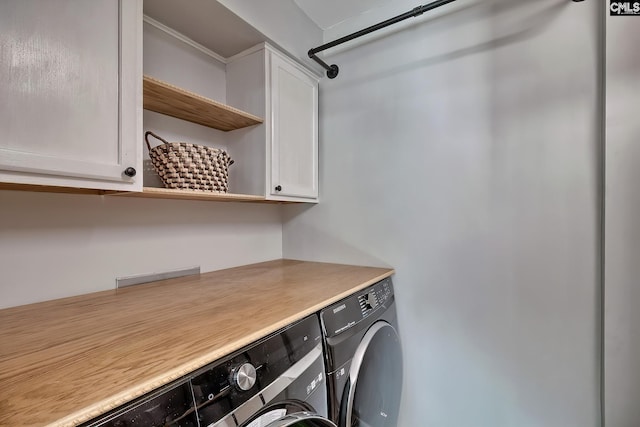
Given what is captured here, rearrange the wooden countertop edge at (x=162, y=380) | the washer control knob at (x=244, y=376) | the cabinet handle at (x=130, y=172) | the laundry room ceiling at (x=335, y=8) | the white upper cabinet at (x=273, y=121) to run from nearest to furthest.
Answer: the wooden countertop edge at (x=162, y=380) < the washer control knob at (x=244, y=376) < the cabinet handle at (x=130, y=172) < the white upper cabinet at (x=273, y=121) < the laundry room ceiling at (x=335, y=8)

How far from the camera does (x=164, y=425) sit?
1.61 ft

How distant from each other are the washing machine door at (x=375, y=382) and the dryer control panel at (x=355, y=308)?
0.27 ft

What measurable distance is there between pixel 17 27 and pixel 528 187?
1799 millimetres

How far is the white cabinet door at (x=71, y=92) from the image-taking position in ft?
2.18

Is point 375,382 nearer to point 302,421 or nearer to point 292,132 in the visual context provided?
point 302,421

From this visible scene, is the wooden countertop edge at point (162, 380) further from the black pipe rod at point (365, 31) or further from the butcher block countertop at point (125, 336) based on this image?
the black pipe rod at point (365, 31)

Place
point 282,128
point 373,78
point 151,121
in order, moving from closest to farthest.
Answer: point 151,121 → point 282,128 → point 373,78

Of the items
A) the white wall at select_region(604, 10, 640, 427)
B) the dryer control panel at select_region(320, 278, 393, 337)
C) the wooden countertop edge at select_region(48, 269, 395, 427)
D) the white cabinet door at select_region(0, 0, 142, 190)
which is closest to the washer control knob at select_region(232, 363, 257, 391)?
the wooden countertop edge at select_region(48, 269, 395, 427)

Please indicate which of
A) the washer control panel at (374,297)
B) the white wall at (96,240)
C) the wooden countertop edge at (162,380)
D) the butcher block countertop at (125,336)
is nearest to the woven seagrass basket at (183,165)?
the white wall at (96,240)

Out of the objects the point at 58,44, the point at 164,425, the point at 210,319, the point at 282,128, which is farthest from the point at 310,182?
the point at 164,425

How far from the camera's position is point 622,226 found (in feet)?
3.40

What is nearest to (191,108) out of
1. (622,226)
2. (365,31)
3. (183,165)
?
(183,165)

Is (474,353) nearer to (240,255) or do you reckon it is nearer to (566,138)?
(566,138)

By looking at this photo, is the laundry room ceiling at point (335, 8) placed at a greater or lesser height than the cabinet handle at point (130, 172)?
greater
